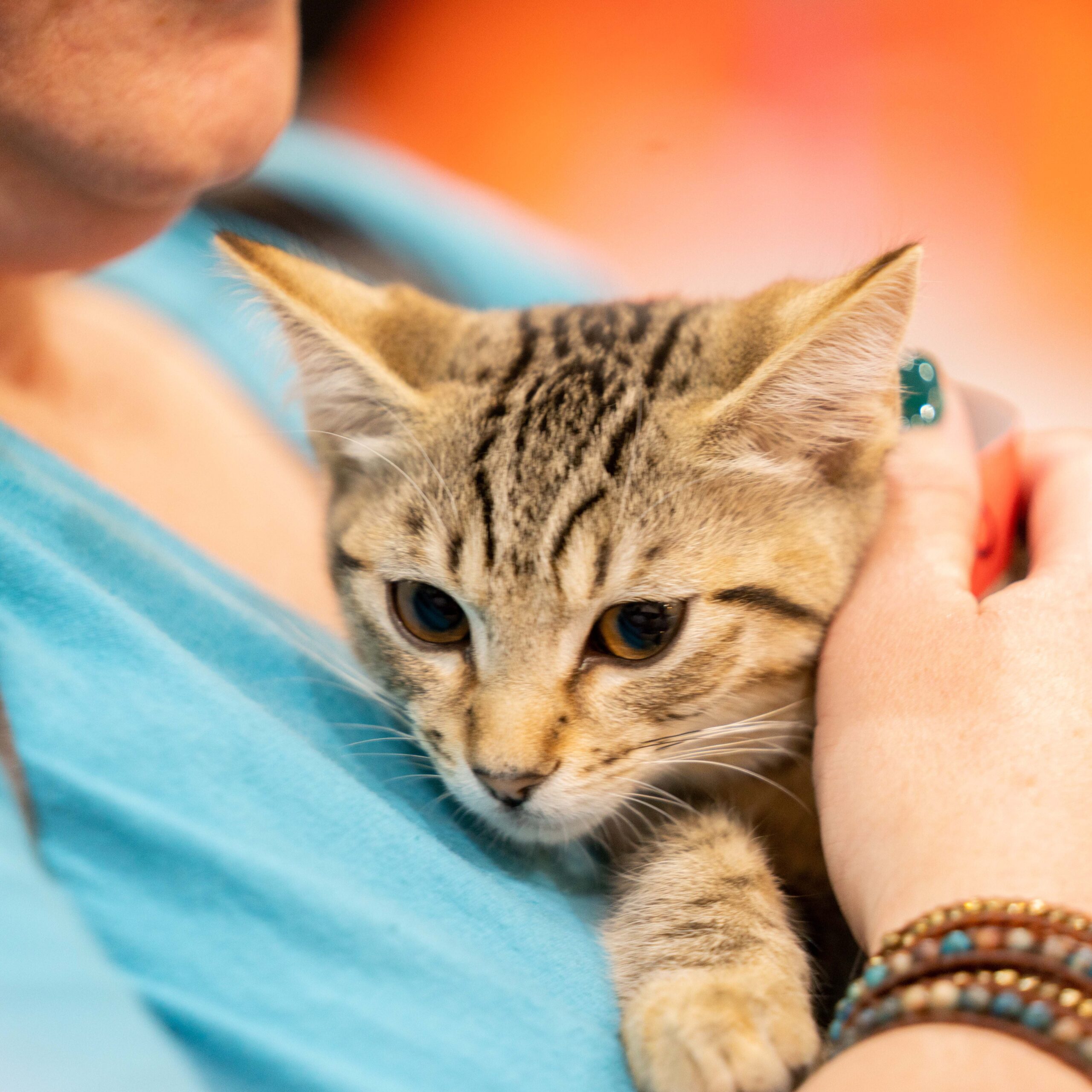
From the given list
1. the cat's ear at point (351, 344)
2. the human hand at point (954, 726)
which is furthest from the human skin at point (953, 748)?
the cat's ear at point (351, 344)

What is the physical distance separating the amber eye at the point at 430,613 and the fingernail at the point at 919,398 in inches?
18.6

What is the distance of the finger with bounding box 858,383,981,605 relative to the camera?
0.78 metres

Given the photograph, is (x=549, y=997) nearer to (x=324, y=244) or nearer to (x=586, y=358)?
(x=586, y=358)

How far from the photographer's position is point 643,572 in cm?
78

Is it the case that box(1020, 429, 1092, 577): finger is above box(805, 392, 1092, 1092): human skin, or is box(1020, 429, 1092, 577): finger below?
above

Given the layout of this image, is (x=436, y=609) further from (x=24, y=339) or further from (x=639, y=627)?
(x=24, y=339)

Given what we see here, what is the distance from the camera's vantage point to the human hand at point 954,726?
0.59 metres

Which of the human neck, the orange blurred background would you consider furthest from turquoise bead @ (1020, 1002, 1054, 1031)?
the orange blurred background

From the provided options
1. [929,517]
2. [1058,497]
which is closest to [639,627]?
[929,517]

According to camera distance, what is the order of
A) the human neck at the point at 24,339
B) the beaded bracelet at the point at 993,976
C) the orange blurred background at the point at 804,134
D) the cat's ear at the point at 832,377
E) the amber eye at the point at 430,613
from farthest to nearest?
the orange blurred background at the point at 804,134
the human neck at the point at 24,339
the amber eye at the point at 430,613
the cat's ear at the point at 832,377
the beaded bracelet at the point at 993,976

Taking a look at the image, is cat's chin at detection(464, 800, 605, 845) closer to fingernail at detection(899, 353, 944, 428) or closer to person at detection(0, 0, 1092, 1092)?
person at detection(0, 0, 1092, 1092)

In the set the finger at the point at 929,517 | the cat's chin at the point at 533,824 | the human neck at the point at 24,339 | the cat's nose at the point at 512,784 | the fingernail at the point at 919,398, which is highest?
the fingernail at the point at 919,398

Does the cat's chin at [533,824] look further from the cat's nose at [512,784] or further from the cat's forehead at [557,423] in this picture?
the cat's forehead at [557,423]

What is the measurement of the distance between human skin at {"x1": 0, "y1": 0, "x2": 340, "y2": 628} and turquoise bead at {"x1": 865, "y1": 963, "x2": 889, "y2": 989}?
697 millimetres
